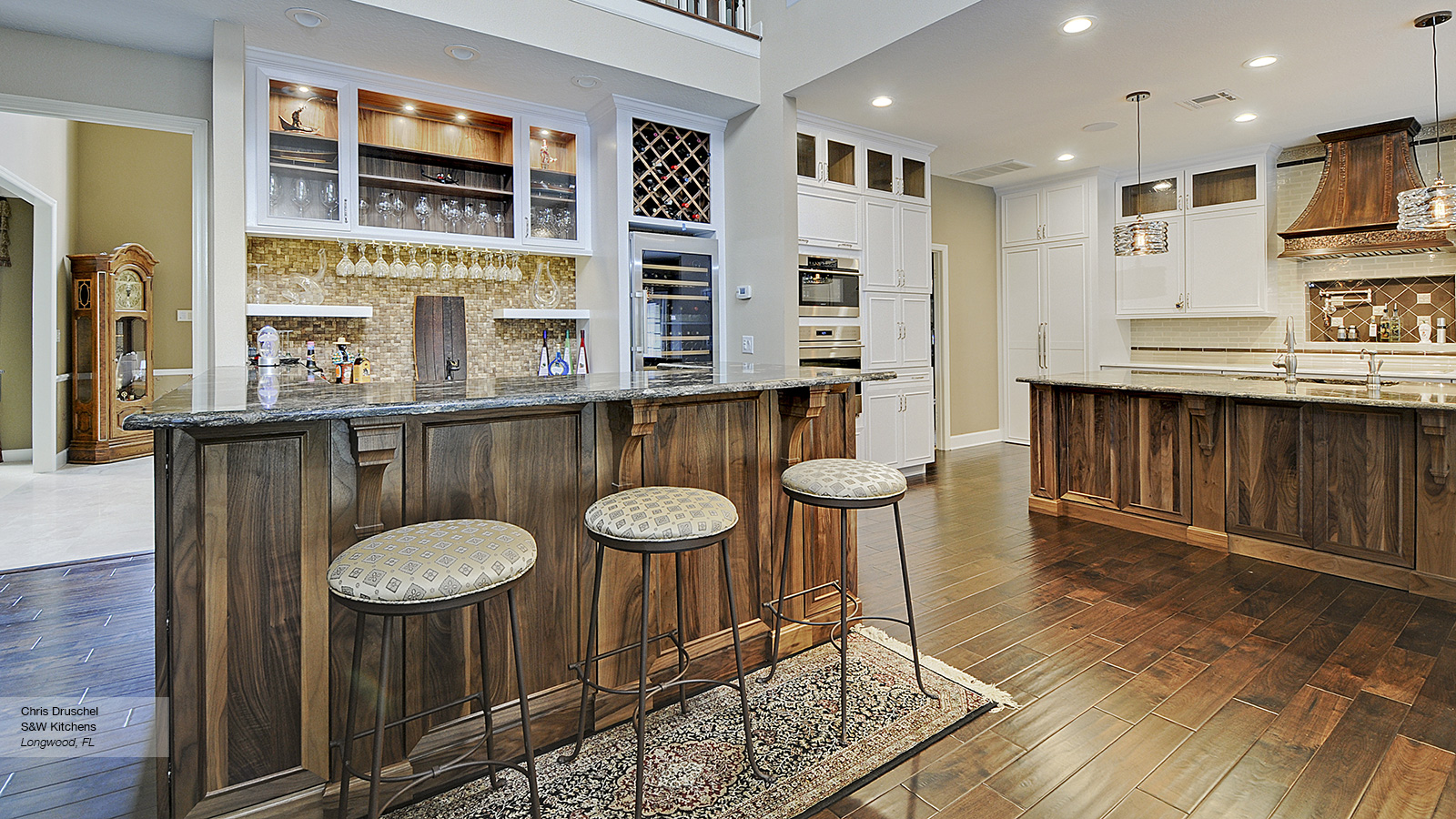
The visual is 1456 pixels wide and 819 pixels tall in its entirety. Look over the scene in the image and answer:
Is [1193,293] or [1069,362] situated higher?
[1193,293]

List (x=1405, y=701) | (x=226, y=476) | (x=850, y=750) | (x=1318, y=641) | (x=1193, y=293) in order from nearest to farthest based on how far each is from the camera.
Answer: (x=226, y=476) < (x=850, y=750) < (x=1405, y=701) < (x=1318, y=641) < (x=1193, y=293)

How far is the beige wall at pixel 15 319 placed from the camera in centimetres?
621

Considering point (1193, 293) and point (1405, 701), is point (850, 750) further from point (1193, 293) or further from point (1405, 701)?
point (1193, 293)

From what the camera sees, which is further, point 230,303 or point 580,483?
point 230,303

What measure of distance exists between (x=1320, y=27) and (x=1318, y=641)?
3.23 metres

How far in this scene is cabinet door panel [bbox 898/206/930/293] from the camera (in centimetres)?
594

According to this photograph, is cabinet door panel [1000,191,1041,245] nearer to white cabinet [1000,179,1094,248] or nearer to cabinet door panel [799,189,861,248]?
white cabinet [1000,179,1094,248]

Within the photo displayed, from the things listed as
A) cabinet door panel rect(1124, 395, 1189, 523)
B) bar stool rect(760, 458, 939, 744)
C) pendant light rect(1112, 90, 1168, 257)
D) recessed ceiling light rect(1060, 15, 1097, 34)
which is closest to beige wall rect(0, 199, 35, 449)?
bar stool rect(760, 458, 939, 744)

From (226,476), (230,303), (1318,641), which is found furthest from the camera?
(230,303)

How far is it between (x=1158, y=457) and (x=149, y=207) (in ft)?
30.4

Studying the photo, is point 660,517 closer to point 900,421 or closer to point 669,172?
point 669,172

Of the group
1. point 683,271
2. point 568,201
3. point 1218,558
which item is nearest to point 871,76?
point 683,271

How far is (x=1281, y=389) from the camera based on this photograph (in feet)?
11.5

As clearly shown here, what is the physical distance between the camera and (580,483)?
2.05 metres
